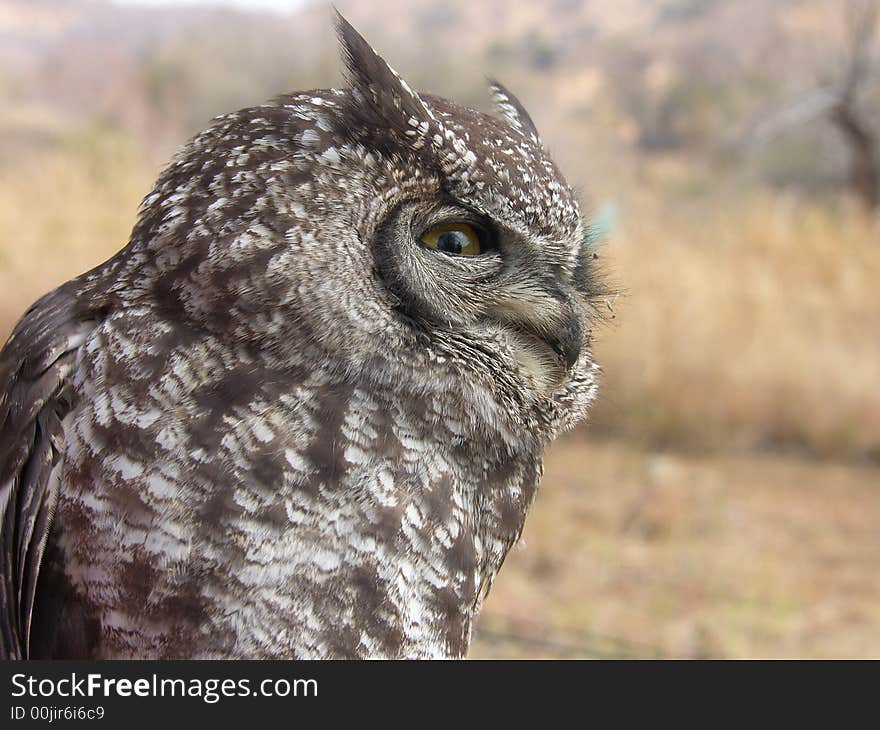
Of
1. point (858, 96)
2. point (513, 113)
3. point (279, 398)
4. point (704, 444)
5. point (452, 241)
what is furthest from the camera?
point (858, 96)

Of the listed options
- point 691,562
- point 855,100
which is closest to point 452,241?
point 691,562

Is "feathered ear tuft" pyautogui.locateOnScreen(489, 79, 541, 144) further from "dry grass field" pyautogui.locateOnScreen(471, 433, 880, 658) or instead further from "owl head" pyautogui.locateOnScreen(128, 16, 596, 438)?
"dry grass field" pyautogui.locateOnScreen(471, 433, 880, 658)

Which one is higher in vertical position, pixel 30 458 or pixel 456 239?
pixel 456 239

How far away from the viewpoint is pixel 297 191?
4.95 feet

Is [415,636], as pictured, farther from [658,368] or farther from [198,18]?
[198,18]

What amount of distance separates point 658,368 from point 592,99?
19777mm

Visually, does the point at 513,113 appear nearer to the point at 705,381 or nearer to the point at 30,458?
the point at 30,458

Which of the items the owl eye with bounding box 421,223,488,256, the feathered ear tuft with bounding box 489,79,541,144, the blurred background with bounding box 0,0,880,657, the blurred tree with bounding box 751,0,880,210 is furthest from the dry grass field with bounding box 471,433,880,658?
the blurred tree with bounding box 751,0,880,210

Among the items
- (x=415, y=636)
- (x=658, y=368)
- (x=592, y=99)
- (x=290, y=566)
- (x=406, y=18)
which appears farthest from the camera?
(x=406, y=18)

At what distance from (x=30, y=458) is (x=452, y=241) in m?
0.81

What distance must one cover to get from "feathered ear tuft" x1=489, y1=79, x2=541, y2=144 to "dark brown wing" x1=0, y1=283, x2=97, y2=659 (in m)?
0.96

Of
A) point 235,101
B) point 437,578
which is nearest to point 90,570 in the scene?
point 437,578

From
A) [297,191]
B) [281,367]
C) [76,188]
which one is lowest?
[281,367]

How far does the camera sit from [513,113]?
6.57 ft
